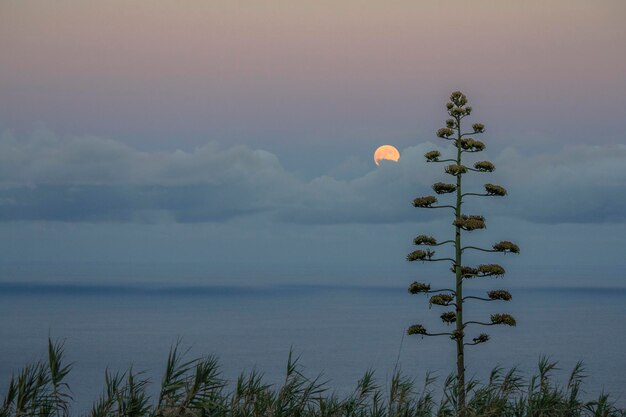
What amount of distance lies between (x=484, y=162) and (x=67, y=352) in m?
159

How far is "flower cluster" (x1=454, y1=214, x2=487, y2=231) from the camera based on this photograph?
35125mm

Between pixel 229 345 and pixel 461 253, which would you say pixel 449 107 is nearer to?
pixel 461 253

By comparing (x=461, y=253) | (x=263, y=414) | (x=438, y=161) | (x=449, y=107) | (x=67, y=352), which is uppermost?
(x=449, y=107)

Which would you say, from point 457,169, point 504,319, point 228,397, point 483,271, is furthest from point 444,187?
point 228,397

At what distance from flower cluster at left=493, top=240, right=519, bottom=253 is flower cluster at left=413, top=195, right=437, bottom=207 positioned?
3231 millimetres

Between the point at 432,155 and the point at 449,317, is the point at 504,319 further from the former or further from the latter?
the point at 432,155

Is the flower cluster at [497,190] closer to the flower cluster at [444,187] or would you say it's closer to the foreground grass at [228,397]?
the flower cluster at [444,187]

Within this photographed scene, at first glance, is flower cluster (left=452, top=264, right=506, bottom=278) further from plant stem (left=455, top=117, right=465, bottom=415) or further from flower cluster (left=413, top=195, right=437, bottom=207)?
flower cluster (left=413, top=195, right=437, bottom=207)

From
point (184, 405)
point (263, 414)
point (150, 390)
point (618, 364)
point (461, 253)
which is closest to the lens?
point (184, 405)

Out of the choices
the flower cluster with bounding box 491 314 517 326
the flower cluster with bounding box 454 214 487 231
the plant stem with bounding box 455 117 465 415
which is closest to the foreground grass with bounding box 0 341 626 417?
the plant stem with bounding box 455 117 465 415

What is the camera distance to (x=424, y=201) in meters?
35.7

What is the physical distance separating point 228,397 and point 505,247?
14.9m

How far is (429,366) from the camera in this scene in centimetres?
16738

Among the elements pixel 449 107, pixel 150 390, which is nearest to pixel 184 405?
pixel 449 107
